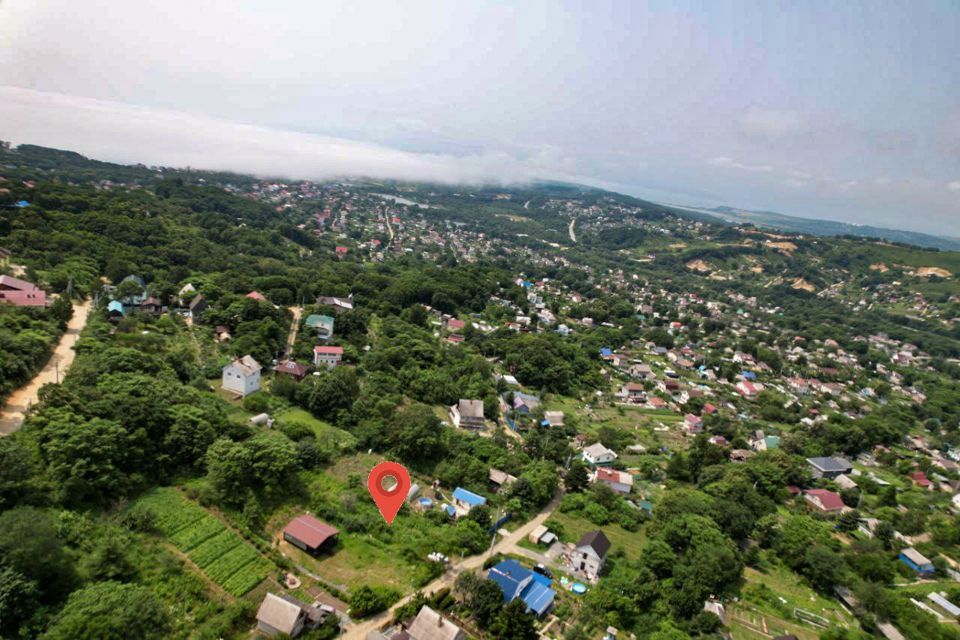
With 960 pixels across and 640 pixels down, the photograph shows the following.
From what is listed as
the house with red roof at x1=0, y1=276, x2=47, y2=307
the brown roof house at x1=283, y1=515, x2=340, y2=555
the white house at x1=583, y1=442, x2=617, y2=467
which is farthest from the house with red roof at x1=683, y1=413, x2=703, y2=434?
the house with red roof at x1=0, y1=276, x2=47, y2=307

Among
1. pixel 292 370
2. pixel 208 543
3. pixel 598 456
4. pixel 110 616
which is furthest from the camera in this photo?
pixel 292 370

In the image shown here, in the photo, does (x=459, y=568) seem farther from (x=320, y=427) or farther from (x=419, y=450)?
(x=320, y=427)

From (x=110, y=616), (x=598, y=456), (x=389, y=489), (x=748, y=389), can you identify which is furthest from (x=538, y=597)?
(x=748, y=389)

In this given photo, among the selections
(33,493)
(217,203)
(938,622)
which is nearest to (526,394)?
(938,622)

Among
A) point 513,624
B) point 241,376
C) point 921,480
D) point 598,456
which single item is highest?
point 241,376

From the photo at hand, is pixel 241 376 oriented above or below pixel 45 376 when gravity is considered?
below

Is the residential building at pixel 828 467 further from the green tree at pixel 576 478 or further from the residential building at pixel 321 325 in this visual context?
the residential building at pixel 321 325

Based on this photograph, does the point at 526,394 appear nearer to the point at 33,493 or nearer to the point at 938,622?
the point at 938,622
